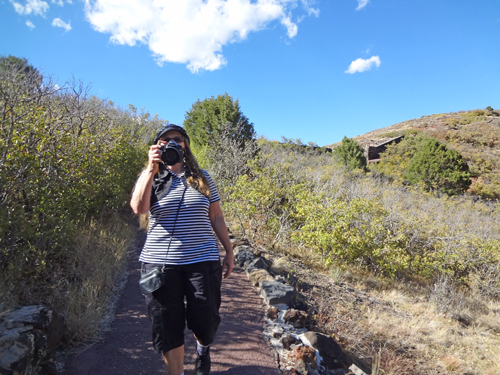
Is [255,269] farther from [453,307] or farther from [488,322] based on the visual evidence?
[488,322]

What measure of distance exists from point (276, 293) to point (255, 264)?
3.24 feet

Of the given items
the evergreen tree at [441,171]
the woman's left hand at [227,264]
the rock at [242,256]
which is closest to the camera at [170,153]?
the woman's left hand at [227,264]

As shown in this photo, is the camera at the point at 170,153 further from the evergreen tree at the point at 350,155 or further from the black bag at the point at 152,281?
the evergreen tree at the point at 350,155

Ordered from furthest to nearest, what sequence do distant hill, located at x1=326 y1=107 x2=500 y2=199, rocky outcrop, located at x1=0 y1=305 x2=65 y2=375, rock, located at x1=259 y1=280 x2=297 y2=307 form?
distant hill, located at x1=326 y1=107 x2=500 y2=199, rock, located at x1=259 y1=280 x2=297 y2=307, rocky outcrop, located at x1=0 y1=305 x2=65 y2=375

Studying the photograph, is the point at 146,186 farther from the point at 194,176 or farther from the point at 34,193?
the point at 34,193

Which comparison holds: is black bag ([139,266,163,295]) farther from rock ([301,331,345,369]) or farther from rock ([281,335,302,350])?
rock ([301,331,345,369])

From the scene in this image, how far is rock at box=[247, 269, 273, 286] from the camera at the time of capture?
14.0ft

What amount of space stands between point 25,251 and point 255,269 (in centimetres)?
297

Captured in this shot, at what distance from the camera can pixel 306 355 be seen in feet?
8.66

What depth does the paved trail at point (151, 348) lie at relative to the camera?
2309 millimetres

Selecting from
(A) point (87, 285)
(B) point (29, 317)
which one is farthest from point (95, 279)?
(B) point (29, 317)

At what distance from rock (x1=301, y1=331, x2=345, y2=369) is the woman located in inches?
60.2

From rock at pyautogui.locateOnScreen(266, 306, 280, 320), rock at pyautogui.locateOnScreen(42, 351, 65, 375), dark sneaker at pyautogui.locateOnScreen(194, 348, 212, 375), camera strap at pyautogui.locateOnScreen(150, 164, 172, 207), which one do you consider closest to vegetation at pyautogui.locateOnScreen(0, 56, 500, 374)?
rock at pyautogui.locateOnScreen(42, 351, 65, 375)

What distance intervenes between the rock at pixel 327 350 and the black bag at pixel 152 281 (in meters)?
2.02
